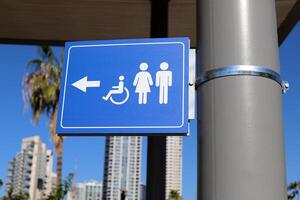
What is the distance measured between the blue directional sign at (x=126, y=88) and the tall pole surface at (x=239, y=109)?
0.29 meters

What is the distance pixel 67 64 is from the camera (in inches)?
83.1

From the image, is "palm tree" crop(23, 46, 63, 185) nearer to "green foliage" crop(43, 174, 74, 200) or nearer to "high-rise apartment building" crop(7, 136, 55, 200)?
"green foliage" crop(43, 174, 74, 200)

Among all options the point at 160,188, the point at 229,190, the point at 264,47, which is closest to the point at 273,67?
the point at 264,47

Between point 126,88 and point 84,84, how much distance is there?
202mm

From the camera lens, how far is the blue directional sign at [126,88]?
185 centimetres

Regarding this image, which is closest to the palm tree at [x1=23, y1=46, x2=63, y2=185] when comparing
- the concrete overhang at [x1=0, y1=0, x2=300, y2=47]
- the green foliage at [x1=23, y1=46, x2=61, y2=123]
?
the green foliage at [x1=23, y1=46, x2=61, y2=123]

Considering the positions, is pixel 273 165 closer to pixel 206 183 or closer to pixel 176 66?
pixel 206 183

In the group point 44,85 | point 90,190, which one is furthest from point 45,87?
point 90,190

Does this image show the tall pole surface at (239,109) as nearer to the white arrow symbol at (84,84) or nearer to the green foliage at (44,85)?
the white arrow symbol at (84,84)

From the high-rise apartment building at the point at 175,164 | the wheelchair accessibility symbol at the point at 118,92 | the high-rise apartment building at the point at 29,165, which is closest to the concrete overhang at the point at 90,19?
the wheelchair accessibility symbol at the point at 118,92

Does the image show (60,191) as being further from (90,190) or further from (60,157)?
(90,190)

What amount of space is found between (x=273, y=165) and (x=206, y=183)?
21cm

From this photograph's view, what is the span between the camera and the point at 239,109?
56.3 inches

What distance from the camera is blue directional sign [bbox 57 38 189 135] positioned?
6.06ft
